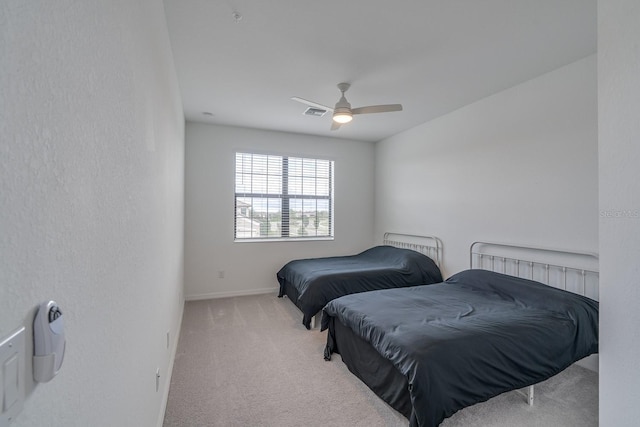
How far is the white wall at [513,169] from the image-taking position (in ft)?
8.64

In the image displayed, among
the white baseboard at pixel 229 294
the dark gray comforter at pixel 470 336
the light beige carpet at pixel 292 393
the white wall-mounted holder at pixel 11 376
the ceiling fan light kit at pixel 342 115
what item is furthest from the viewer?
the white baseboard at pixel 229 294

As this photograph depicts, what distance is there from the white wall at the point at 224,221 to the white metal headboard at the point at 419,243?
1010 millimetres

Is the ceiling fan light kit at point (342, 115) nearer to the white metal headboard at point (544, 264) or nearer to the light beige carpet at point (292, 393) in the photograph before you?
the white metal headboard at point (544, 264)

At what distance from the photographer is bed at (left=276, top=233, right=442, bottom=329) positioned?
3.43 metres

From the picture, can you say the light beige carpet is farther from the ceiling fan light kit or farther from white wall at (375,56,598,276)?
the ceiling fan light kit

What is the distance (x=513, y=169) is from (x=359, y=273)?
6.80 feet

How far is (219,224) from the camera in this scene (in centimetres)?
462

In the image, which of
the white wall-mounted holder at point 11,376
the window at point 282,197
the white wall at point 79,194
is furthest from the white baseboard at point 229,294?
the white wall-mounted holder at point 11,376

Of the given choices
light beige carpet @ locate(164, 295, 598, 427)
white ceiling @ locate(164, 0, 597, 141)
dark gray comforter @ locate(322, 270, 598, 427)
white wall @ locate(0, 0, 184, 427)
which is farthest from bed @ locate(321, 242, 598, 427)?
white ceiling @ locate(164, 0, 597, 141)

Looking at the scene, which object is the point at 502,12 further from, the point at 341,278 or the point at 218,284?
the point at 218,284

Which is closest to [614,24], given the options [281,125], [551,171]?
[551,171]

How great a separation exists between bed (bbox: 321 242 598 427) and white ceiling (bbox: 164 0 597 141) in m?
1.84

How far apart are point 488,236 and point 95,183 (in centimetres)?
370

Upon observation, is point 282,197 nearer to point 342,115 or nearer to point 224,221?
point 224,221
